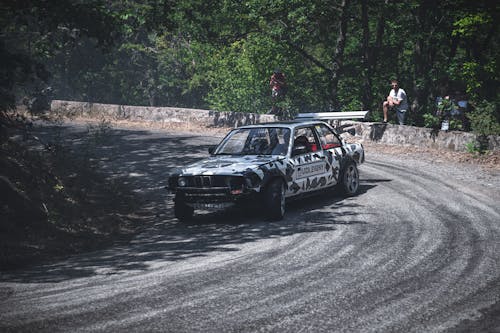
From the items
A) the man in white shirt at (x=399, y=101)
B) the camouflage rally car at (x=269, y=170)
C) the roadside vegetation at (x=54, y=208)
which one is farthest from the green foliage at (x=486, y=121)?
the roadside vegetation at (x=54, y=208)

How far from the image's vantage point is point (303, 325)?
585 cm

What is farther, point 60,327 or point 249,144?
→ point 249,144

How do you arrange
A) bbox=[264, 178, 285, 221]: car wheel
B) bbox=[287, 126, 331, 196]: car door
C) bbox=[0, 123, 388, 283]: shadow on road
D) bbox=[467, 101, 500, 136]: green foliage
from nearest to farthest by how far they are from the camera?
bbox=[0, 123, 388, 283]: shadow on road, bbox=[264, 178, 285, 221]: car wheel, bbox=[287, 126, 331, 196]: car door, bbox=[467, 101, 500, 136]: green foliage

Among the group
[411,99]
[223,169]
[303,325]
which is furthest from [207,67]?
[303,325]

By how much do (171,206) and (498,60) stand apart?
12.3 metres

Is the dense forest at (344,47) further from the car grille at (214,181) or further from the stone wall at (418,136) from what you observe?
the car grille at (214,181)

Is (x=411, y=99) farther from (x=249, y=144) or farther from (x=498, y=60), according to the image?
(x=249, y=144)

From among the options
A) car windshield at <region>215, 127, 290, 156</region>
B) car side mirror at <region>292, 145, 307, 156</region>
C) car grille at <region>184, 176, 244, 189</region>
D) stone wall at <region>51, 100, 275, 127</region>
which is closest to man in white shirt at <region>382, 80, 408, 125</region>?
stone wall at <region>51, 100, 275, 127</region>

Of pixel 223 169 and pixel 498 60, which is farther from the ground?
pixel 498 60

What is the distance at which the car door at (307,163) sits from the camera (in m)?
11.4

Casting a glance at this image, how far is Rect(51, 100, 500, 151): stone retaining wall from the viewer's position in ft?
61.9

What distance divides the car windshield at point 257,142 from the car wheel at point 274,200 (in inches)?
36.4

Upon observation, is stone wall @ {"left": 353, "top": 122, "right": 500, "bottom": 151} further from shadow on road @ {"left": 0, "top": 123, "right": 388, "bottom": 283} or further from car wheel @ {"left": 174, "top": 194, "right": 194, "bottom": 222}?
car wheel @ {"left": 174, "top": 194, "right": 194, "bottom": 222}

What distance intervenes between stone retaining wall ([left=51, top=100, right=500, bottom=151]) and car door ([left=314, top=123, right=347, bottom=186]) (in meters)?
6.88
